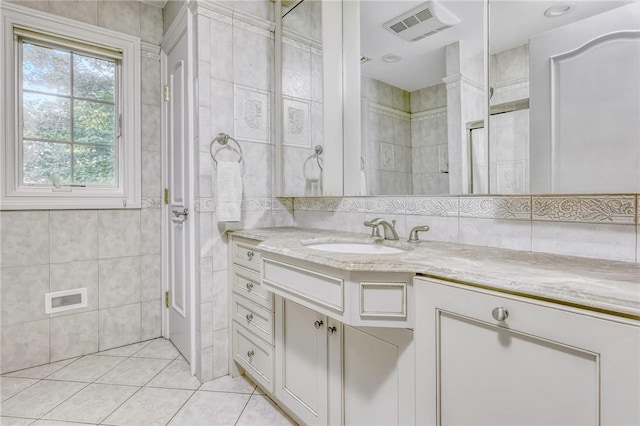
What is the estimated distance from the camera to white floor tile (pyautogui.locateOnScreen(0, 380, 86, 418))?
154cm

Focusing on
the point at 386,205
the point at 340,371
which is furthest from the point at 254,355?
the point at 386,205

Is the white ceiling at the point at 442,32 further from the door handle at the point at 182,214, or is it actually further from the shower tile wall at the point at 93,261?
the shower tile wall at the point at 93,261

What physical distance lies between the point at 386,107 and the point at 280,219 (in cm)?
98

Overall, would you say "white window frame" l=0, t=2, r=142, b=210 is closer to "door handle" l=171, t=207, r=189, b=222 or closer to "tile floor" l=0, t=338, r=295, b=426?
"door handle" l=171, t=207, r=189, b=222

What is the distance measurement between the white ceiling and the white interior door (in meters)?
1.13

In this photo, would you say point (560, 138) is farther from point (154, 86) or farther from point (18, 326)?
point (18, 326)

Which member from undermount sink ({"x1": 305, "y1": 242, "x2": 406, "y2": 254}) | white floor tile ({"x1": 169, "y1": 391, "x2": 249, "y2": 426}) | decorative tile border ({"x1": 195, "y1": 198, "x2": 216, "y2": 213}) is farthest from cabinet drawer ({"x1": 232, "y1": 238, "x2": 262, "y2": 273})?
white floor tile ({"x1": 169, "y1": 391, "x2": 249, "y2": 426})

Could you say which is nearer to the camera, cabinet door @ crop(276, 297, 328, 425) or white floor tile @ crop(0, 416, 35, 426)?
cabinet door @ crop(276, 297, 328, 425)

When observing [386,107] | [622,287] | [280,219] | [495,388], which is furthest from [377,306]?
[280,219]

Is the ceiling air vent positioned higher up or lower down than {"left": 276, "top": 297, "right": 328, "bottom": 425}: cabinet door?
higher up

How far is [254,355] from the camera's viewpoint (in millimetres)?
1637

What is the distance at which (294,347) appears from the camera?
1358 millimetres

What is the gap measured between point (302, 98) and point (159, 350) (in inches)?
76.1

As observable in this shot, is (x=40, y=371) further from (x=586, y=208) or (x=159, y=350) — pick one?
(x=586, y=208)
